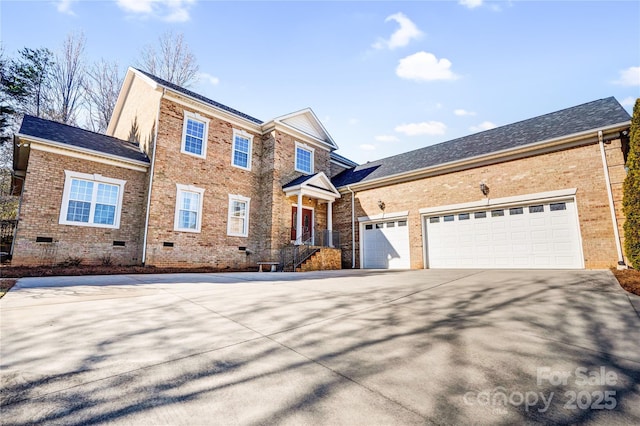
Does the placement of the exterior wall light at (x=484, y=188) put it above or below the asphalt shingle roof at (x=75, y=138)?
below

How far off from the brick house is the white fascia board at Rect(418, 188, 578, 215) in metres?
0.05

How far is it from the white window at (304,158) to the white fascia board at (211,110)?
2323mm

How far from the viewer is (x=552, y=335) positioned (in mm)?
2840

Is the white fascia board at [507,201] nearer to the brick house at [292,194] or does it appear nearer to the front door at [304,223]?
the brick house at [292,194]

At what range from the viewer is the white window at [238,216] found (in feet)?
43.6

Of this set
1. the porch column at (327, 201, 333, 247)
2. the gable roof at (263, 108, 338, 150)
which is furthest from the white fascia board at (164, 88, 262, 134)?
the porch column at (327, 201, 333, 247)

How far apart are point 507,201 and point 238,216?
11.4 metres

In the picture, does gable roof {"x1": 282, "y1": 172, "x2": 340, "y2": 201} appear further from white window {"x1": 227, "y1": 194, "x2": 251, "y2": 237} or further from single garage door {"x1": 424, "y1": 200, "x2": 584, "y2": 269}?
single garage door {"x1": 424, "y1": 200, "x2": 584, "y2": 269}

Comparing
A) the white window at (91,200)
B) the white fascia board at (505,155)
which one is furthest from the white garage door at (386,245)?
the white window at (91,200)

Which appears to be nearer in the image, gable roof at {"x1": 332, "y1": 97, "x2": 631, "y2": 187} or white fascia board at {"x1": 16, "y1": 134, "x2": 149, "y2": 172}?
white fascia board at {"x1": 16, "y1": 134, "x2": 149, "y2": 172}

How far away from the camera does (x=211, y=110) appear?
13016 mm

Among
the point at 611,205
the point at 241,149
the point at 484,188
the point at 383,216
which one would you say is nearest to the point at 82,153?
the point at 241,149

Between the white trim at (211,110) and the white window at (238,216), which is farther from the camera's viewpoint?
the white window at (238,216)

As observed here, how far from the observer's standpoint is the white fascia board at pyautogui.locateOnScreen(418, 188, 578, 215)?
31.9 ft
